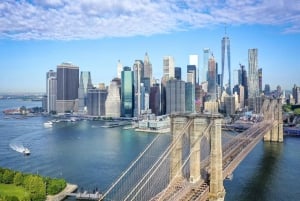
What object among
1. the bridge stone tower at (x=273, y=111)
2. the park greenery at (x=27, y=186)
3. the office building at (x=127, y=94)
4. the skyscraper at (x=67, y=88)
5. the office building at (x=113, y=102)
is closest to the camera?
the park greenery at (x=27, y=186)

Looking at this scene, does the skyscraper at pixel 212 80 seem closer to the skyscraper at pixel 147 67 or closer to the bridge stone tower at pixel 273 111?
the skyscraper at pixel 147 67

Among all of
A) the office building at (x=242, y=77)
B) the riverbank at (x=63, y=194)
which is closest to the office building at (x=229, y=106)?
the office building at (x=242, y=77)

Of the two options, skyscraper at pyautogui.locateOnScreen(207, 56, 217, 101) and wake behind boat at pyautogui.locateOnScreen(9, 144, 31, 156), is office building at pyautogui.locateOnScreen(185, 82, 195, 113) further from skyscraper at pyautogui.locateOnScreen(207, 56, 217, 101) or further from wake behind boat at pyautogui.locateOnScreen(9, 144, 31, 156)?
wake behind boat at pyautogui.locateOnScreen(9, 144, 31, 156)

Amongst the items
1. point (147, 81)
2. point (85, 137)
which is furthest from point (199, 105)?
point (85, 137)

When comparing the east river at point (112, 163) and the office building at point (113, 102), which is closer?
the east river at point (112, 163)

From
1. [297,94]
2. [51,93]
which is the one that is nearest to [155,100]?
[51,93]

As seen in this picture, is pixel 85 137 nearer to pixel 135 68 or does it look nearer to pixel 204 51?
pixel 135 68
